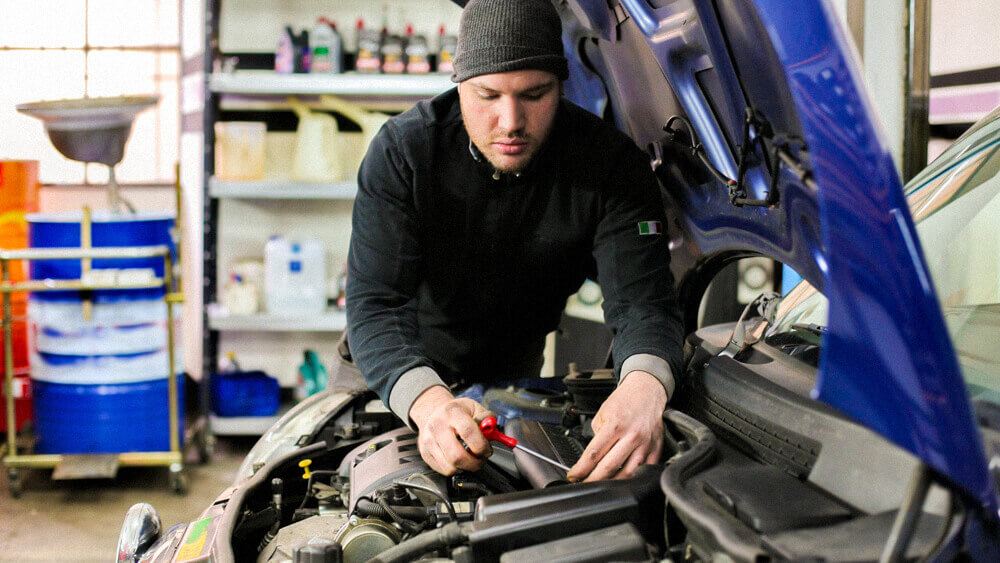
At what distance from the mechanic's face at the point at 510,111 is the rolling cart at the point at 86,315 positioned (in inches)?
89.9

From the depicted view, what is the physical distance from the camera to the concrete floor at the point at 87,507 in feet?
9.84

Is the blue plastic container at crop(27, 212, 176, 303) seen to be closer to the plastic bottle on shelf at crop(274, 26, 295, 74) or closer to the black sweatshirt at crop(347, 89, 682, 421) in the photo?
the plastic bottle on shelf at crop(274, 26, 295, 74)

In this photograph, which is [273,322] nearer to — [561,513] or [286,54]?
[286,54]

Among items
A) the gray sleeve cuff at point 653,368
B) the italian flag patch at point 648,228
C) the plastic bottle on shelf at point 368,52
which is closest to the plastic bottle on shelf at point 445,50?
the plastic bottle on shelf at point 368,52

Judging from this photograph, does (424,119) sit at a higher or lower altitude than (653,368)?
higher

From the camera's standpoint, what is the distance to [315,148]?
4062mm

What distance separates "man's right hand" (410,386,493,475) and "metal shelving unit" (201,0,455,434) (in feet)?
8.93

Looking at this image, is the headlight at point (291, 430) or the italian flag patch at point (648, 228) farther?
the headlight at point (291, 430)

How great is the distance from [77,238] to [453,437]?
8.90 ft

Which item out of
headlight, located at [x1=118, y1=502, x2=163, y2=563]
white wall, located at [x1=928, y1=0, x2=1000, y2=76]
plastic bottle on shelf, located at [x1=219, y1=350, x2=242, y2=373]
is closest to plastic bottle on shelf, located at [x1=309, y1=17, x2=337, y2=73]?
plastic bottle on shelf, located at [x1=219, y1=350, x2=242, y2=373]

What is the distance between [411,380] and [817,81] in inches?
34.6

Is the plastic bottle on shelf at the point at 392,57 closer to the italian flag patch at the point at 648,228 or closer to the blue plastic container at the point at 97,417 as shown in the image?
the blue plastic container at the point at 97,417

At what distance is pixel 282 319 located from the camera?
408cm

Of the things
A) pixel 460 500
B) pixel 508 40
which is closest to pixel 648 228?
pixel 508 40
